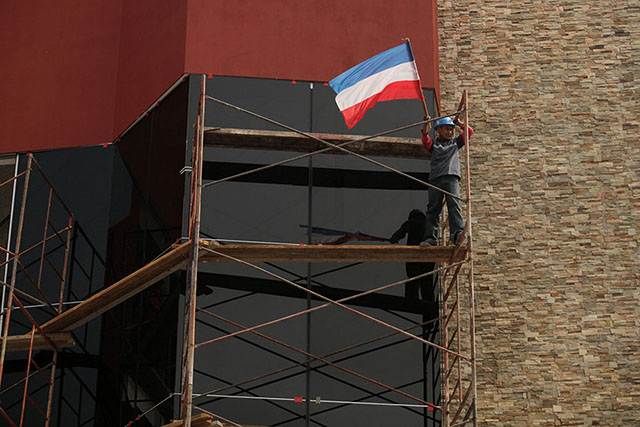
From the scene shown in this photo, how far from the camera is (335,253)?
44.1ft

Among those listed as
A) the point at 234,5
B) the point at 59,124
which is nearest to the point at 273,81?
the point at 234,5

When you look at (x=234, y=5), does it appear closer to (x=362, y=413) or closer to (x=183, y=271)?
(x=183, y=271)

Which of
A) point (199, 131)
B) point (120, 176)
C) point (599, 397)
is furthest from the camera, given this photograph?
point (120, 176)

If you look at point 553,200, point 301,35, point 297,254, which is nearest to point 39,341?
point 297,254

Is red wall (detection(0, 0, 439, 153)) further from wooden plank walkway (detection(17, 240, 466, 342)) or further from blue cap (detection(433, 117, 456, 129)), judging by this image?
wooden plank walkway (detection(17, 240, 466, 342))

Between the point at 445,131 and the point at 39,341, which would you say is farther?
the point at 39,341

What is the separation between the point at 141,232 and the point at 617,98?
8615mm

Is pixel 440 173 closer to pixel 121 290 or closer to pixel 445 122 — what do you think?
pixel 445 122

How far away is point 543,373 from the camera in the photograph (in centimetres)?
1549

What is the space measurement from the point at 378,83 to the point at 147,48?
4.92 metres

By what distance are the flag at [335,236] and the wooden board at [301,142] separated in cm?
131

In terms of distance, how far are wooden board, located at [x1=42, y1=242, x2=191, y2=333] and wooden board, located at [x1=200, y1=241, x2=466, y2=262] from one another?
0.46 meters

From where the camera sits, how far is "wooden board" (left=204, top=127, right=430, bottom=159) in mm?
15258

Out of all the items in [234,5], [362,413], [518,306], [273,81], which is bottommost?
[362,413]
